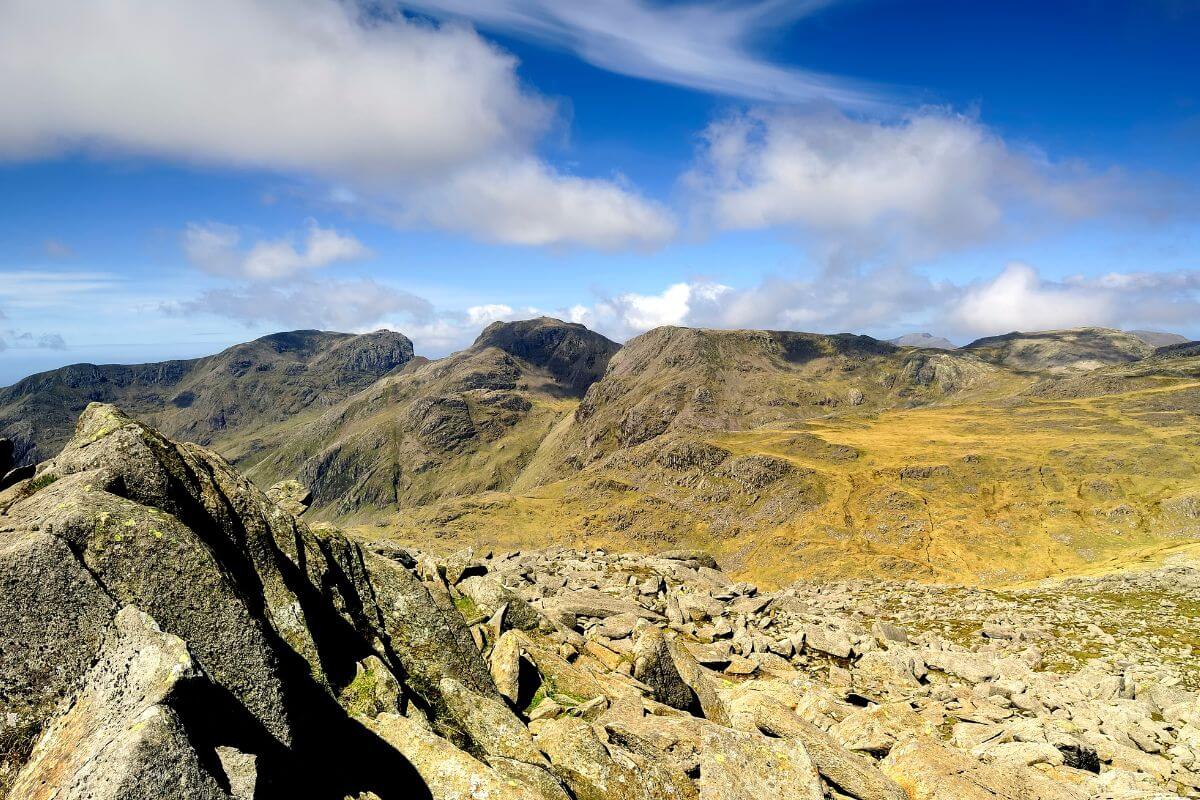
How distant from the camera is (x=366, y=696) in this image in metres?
12.6

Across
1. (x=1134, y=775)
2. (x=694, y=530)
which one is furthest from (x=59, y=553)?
(x=694, y=530)

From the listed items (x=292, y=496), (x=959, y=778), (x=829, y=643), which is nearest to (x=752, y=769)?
(x=959, y=778)

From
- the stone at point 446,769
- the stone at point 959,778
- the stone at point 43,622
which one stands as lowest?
the stone at point 959,778

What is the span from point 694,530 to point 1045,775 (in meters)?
162

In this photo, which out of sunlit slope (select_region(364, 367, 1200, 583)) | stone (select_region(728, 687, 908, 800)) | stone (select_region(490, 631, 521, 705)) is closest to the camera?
stone (select_region(728, 687, 908, 800))

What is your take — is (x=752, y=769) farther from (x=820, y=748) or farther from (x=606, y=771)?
(x=606, y=771)

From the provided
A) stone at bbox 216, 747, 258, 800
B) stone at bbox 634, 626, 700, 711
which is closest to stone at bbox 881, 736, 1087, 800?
stone at bbox 634, 626, 700, 711

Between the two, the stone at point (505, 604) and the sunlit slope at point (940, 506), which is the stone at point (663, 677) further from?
the sunlit slope at point (940, 506)

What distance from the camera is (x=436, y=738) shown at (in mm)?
11203

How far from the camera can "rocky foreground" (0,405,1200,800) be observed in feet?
26.4

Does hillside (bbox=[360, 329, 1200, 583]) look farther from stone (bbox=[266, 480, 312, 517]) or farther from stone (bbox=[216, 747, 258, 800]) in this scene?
stone (bbox=[216, 747, 258, 800])

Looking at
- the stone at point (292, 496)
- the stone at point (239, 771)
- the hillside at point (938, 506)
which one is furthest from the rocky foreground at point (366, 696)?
the hillside at point (938, 506)

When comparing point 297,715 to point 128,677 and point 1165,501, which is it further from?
point 1165,501

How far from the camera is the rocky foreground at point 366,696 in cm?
805
